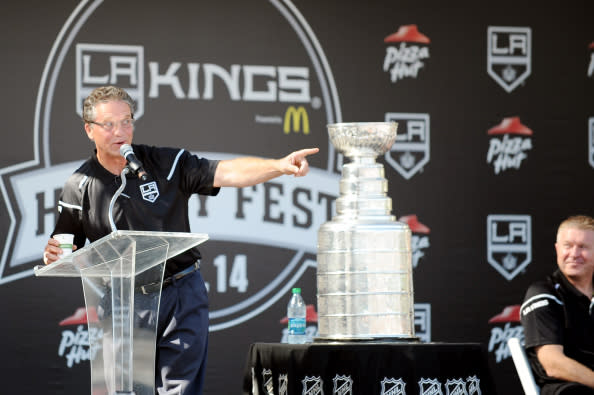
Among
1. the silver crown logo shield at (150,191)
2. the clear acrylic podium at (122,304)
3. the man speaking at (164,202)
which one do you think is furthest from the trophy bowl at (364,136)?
the clear acrylic podium at (122,304)

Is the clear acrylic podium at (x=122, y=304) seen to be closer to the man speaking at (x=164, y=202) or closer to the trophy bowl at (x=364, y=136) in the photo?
the man speaking at (x=164, y=202)

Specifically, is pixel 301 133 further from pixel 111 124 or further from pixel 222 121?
pixel 111 124

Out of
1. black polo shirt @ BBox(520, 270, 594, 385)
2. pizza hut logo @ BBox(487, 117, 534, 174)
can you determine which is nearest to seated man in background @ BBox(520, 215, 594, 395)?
black polo shirt @ BBox(520, 270, 594, 385)

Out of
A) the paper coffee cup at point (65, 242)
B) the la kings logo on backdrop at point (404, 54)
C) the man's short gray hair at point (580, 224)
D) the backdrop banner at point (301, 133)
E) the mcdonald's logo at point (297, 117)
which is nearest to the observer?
the paper coffee cup at point (65, 242)

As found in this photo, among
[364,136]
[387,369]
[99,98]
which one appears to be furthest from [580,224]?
[99,98]

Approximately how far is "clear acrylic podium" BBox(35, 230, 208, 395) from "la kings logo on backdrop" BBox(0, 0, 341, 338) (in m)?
2.26

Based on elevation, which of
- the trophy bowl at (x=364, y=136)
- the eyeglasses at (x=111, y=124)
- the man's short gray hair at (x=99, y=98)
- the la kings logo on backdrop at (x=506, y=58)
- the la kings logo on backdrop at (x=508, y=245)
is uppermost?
the la kings logo on backdrop at (x=506, y=58)

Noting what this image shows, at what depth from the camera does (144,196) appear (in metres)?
3.35

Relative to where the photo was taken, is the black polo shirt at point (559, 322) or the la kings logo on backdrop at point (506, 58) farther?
the la kings logo on backdrop at point (506, 58)

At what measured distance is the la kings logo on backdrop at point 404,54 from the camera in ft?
17.6

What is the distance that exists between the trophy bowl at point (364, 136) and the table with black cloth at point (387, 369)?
0.72 m

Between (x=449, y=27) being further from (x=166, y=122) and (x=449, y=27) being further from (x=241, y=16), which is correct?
(x=166, y=122)

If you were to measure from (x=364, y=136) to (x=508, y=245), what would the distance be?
2.31 m

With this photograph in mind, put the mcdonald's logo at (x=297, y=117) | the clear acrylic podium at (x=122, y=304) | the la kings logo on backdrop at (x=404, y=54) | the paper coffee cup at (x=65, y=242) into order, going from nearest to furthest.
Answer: the clear acrylic podium at (x=122, y=304)
the paper coffee cup at (x=65, y=242)
the mcdonald's logo at (x=297, y=117)
the la kings logo on backdrop at (x=404, y=54)
